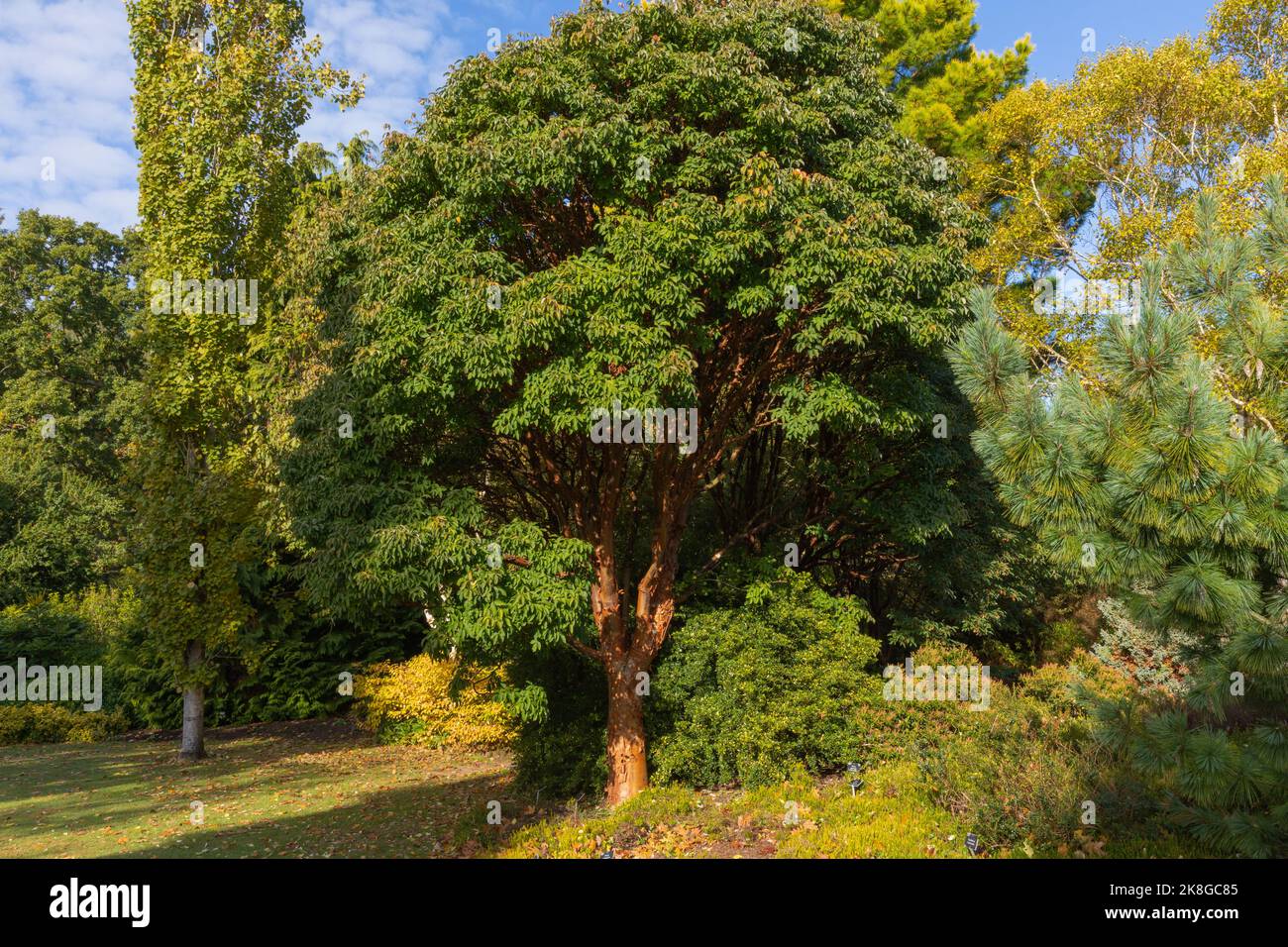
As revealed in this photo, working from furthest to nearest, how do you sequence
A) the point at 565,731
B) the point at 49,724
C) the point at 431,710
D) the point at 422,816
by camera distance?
the point at 49,724
the point at 431,710
the point at 565,731
the point at 422,816

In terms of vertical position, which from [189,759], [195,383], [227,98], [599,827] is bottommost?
[189,759]

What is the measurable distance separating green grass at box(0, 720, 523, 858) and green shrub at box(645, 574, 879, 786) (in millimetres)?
2662

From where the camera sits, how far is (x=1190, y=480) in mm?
5414

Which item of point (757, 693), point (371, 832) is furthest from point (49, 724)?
point (757, 693)

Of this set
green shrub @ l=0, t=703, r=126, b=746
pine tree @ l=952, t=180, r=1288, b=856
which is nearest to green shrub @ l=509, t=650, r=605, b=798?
pine tree @ l=952, t=180, r=1288, b=856

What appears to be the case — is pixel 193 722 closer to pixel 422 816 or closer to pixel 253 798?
pixel 253 798

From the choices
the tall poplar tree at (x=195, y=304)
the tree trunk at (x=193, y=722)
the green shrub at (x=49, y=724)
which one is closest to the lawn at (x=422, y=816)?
the tree trunk at (x=193, y=722)

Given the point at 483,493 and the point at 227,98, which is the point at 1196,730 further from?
the point at 227,98

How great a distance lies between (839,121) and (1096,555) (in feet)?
25.4

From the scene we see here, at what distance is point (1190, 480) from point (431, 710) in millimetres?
16649

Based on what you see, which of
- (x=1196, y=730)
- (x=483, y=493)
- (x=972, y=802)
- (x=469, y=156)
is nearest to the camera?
(x=1196, y=730)

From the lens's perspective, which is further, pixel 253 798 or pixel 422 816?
pixel 253 798

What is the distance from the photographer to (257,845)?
10.7 m
